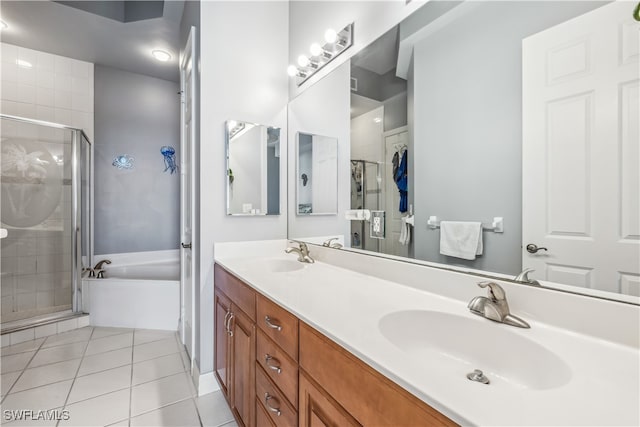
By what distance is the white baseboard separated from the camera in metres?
1.72

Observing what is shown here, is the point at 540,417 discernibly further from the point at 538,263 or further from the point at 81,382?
the point at 81,382

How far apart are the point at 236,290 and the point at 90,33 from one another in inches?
114

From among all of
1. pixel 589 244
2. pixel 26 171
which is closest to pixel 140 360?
pixel 26 171

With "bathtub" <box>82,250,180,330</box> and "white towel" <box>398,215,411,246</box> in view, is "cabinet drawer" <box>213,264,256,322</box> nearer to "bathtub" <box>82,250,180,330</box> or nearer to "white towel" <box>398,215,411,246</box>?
"white towel" <box>398,215,411,246</box>

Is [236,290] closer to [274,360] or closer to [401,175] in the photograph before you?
[274,360]

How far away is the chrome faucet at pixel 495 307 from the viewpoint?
0.75 metres

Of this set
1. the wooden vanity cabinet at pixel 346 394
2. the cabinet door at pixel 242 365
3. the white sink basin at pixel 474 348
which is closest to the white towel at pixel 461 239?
the white sink basin at pixel 474 348

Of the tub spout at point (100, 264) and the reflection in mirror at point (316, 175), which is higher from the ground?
the reflection in mirror at point (316, 175)

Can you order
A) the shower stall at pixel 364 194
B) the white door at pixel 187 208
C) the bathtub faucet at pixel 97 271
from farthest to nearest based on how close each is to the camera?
the bathtub faucet at pixel 97 271 → the white door at pixel 187 208 → the shower stall at pixel 364 194

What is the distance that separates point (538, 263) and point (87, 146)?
3.85 metres

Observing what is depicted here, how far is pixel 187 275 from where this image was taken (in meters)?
2.17

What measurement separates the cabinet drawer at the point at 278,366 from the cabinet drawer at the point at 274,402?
0.02m

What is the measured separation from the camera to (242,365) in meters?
1.28

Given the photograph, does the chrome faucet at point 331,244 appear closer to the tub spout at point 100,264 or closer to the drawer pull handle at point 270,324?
the drawer pull handle at point 270,324
